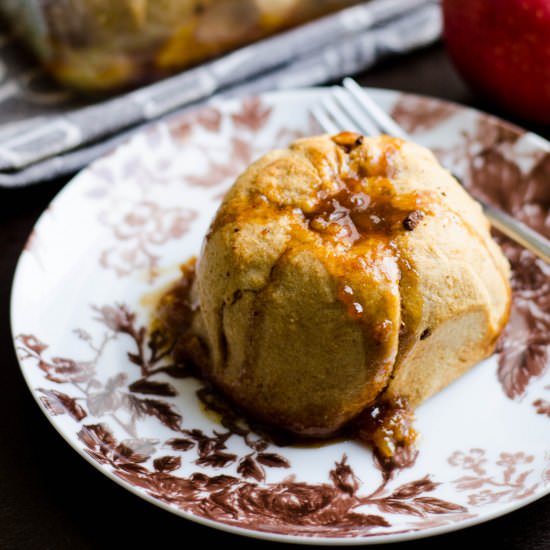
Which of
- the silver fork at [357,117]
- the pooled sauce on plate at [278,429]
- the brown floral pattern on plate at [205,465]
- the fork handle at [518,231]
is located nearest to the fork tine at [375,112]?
the silver fork at [357,117]

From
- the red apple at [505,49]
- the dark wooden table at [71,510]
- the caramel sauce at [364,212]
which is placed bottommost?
the dark wooden table at [71,510]

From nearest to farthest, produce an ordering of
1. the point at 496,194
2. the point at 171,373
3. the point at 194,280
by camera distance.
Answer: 1. the point at 171,373
2. the point at 194,280
3. the point at 496,194

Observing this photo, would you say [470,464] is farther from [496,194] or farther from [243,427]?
[496,194]

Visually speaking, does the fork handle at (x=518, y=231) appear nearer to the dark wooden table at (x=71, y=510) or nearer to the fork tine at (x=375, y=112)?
the fork tine at (x=375, y=112)

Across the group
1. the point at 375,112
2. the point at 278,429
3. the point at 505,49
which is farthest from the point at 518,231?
the point at 278,429

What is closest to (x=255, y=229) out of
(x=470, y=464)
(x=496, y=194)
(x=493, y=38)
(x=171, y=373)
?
(x=171, y=373)

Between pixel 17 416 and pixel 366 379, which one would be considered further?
pixel 17 416

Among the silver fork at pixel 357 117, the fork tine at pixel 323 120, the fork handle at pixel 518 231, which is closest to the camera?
the fork handle at pixel 518 231
